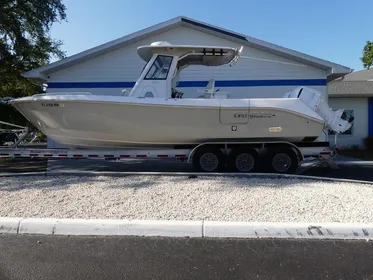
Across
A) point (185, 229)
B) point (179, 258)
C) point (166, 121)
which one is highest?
point (166, 121)

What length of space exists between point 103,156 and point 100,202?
340 centimetres

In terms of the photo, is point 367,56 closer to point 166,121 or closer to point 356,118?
point 356,118

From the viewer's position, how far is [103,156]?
30.0ft

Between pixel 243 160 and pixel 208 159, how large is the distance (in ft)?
2.98

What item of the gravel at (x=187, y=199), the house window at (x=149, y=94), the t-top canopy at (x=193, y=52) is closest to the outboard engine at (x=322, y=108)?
the t-top canopy at (x=193, y=52)

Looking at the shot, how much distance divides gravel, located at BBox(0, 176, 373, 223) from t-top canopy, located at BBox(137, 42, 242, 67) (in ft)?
11.8

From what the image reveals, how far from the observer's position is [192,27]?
13.9 meters

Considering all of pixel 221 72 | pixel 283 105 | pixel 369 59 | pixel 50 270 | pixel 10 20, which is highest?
pixel 369 59

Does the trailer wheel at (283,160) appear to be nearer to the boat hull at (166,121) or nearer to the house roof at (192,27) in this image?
the boat hull at (166,121)

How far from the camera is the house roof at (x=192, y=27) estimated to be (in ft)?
43.2

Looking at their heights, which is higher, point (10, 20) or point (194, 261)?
point (10, 20)

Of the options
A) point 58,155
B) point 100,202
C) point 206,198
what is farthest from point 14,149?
point 206,198

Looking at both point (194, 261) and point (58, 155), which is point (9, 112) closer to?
point (58, 155)

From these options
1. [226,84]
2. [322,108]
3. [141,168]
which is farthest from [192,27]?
[322,108]
